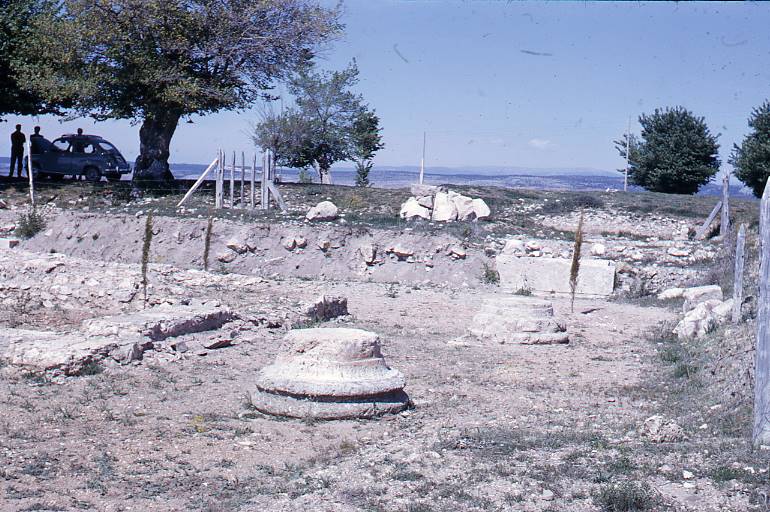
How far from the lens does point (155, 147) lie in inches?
1014

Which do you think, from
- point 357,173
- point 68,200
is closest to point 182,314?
point 68,200

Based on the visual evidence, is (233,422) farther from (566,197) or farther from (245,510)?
(566,197)

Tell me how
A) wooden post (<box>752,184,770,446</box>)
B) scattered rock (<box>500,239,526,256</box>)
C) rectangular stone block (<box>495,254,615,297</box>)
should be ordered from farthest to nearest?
scattered rock (<box>500,239,526,256</box>), rectangular stone block (<box>495,254,615,297</box>), wooden post (<box>752,184,770,446</box>)

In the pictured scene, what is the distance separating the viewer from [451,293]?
Answer: 15.9 meters

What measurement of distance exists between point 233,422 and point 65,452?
55.2 inches

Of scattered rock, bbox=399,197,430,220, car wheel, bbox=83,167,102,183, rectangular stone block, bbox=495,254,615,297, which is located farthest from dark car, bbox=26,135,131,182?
rectangular stone block, bbox=495,254,615,297

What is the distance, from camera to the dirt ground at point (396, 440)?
5086mm

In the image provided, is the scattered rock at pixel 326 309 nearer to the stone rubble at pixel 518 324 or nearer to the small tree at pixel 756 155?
the stone rubble at pixel 518 324

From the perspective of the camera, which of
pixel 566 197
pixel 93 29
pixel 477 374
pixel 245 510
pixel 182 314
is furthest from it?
pixel 566 197

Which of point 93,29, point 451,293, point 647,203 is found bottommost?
point 451,293

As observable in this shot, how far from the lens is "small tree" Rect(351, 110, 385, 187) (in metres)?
41.2

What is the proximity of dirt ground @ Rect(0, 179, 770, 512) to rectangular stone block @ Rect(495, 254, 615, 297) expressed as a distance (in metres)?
4.75

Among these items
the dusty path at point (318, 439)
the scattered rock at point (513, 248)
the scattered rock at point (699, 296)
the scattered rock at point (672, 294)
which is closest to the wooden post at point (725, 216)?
the scattered rock at point (672, 294)

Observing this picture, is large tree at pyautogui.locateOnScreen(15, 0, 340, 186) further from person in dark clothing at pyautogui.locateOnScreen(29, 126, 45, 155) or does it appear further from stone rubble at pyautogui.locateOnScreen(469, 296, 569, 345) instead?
stone rubble at pyautogui.locateOnScreen(469, 296, 569, 345)
